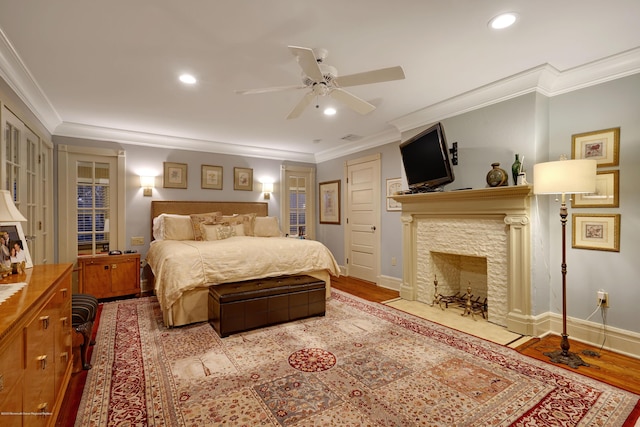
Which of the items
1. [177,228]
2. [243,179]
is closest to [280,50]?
[177,228]

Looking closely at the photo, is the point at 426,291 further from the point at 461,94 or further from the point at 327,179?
the point at 327,179

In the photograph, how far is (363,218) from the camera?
5.43 meters

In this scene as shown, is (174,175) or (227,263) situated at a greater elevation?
(174,175)

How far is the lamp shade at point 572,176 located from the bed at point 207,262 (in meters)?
2.55

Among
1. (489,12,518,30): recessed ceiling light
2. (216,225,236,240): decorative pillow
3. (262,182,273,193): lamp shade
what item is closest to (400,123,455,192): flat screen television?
(489,12,518,30): recessed ceiling light

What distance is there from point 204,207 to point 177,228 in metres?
0.88

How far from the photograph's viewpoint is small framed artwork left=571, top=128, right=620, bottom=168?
2623 millimetres

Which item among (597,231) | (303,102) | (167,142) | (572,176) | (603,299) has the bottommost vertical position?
(603,299)

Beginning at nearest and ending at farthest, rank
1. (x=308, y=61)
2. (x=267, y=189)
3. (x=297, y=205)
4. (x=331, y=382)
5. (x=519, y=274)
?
(x=308, y=61) → (x=331, y=382) → (x=519, y=274) → (x=267, y=189) → (x=297, y=205)

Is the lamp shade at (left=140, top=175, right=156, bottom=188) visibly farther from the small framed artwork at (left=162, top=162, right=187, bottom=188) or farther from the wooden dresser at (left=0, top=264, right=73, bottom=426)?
the wooden dresser at (left=0, top=264, right=73, bottom=426)

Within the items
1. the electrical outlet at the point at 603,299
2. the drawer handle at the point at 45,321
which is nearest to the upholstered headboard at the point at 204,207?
the drawer handle at the point at 45,321

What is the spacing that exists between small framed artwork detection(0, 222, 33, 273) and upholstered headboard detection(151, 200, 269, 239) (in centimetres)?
281

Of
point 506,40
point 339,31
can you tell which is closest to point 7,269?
point 339,31

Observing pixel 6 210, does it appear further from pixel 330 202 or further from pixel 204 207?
pixel 330 202
